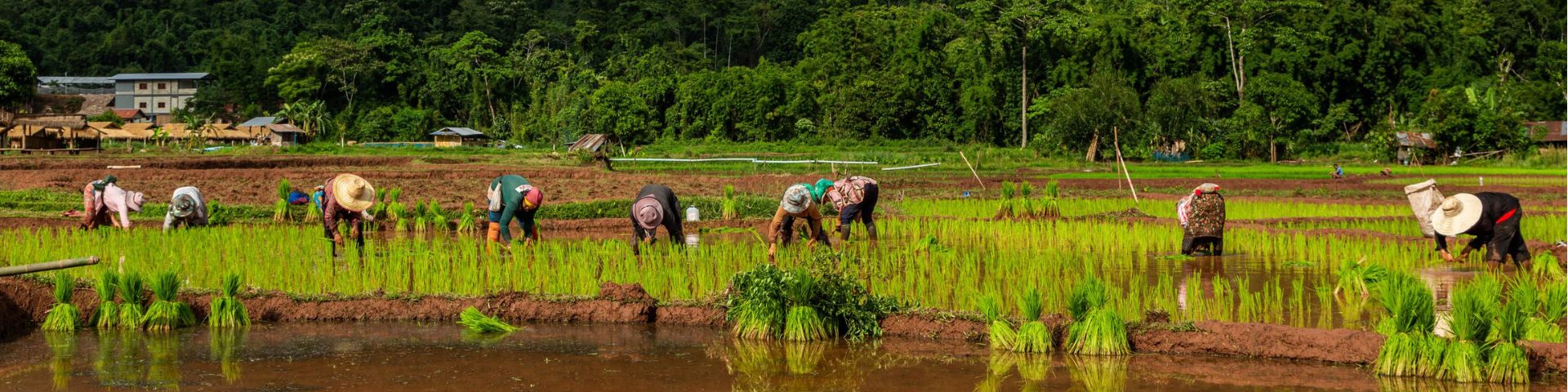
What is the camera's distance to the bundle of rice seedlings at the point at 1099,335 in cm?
→ 742

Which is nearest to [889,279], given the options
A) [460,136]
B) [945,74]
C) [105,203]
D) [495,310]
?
[495,310]

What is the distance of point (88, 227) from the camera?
14.5 m

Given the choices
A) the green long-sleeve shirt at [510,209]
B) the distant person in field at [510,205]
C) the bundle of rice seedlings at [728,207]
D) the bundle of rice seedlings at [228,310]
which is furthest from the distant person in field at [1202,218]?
the bundle of rice seedlings at [228,310]

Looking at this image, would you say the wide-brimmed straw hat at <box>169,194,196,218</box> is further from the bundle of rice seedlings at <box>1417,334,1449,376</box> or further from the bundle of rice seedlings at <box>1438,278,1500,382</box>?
the bundle of rice seedlings at <box>1438,278,1500,382</box>

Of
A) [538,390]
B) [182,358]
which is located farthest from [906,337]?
[182,358]

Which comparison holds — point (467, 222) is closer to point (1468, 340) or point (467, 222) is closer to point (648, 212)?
point (648, 212)

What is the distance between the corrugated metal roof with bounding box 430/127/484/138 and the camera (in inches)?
2202

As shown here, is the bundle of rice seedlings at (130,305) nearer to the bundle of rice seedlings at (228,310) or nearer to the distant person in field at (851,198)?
the bundle of rice seedlings at (228,310)

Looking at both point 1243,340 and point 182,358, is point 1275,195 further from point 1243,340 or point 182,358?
point 182,358

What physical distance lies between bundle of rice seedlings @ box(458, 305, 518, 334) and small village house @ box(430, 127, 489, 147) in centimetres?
4829

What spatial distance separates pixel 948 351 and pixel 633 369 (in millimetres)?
Result: 1838

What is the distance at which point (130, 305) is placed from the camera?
28.2 ft

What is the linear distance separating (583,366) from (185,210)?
8991 millimetres

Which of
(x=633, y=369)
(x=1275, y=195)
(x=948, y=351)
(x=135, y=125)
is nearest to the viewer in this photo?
(x=633, y=369)
